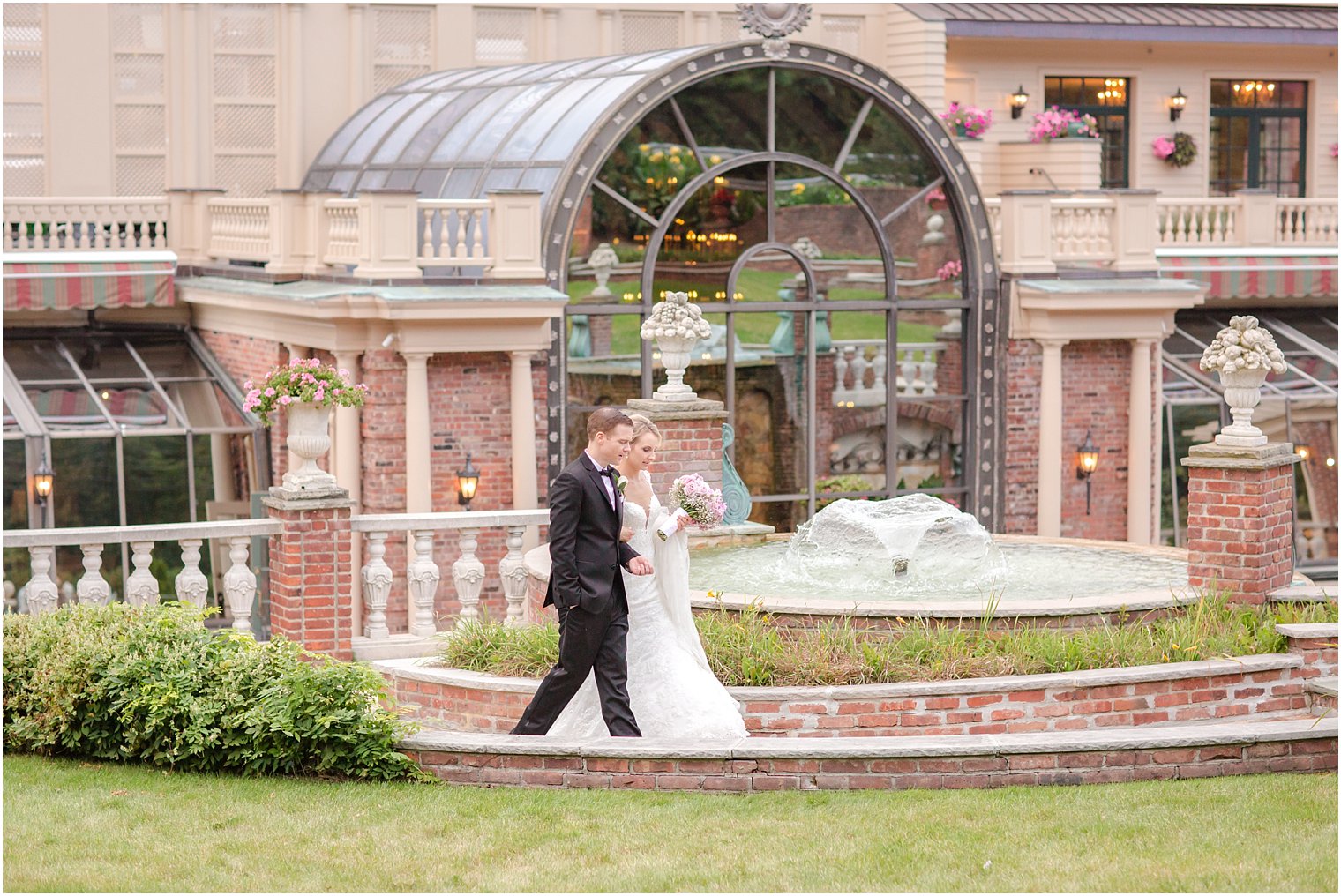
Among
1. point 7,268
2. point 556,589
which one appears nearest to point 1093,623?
point 556,589

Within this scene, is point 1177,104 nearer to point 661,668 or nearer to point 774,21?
point 774,21

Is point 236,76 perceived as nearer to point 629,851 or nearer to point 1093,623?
point 1093,623

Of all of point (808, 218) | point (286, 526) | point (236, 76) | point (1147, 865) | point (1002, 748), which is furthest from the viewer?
point (236, 76)

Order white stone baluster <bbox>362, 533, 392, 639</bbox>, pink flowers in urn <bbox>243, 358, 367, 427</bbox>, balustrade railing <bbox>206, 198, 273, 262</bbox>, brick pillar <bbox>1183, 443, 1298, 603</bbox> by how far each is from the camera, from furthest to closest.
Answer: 1. balustrade railing <bbox>206, 198, 273, 262</bbox>
2. white stone baluster <bbox>362, 533, 392, 639</bbox>
3. pink flowers in urn <bbox>243, 358, 367, 427</bbox>
4. brick pillar <bbox>1183, 443, 1298, 603</bbox>

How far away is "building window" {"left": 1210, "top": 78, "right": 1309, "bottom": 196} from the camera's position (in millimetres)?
28953

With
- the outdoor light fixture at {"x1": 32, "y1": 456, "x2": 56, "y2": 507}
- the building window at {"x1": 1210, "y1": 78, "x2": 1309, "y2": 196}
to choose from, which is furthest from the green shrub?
the building window at {"x1": 1210, "y1": 78, "x2": 1309, "y2": 196}

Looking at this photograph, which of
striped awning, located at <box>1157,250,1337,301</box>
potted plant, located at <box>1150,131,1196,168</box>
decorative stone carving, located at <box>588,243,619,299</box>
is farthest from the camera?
potted plant, located at <box>1150,131,1196,168</box>

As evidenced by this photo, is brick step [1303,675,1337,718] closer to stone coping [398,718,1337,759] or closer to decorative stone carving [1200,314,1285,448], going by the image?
stone coping [398,718,1337,759]

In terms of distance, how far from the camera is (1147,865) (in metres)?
7.66

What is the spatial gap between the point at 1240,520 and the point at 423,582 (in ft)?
17.2

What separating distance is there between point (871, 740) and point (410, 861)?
7.73 feet

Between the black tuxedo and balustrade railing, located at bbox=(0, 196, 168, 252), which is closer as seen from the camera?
the black tuxedo

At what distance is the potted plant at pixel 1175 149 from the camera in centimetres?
2792

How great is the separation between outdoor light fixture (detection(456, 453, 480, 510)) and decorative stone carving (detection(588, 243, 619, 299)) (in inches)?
85.9
